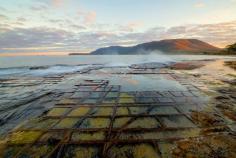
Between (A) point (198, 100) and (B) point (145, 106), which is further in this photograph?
(A) point (198, 100)

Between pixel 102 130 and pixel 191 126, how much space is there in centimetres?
364

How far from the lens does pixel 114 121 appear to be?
26.2 ft

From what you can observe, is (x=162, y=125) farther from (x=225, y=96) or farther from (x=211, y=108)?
(x=225, y=96)

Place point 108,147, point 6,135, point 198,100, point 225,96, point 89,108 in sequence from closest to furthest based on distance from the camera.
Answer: point 108,147
point 6,135
point 89,108
point 198,100
point 225,96

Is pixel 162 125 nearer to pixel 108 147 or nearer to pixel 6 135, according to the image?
pixel 108 147

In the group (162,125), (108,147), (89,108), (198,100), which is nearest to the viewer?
(108,147)

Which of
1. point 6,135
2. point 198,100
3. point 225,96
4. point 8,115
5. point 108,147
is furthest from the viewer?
point 225,96

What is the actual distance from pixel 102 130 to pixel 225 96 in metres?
9.36

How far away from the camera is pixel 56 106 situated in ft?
34.9

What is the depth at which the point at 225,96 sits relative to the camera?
39.3ft

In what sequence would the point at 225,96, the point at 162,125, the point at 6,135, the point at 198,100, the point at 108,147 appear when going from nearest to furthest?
the point at 108,147
the point at 6,135
the point at 162,125
the point at 198,100
the point at 225,96

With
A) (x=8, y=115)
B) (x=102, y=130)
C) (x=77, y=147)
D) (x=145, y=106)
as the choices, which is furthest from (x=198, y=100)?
(x=8, y=115)

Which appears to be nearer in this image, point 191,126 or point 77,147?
point 77,147

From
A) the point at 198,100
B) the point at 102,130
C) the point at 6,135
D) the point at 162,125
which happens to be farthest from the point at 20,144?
the point at 198,100
